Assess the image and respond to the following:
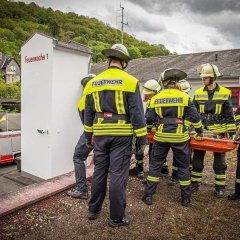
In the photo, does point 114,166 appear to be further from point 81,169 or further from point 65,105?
point 65,105

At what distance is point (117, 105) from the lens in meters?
3.13

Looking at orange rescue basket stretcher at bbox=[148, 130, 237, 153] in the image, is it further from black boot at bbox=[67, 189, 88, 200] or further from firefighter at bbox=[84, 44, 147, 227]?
black boot at bbox=[67, 189, 88, 200]

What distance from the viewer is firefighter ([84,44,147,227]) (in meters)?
3.12

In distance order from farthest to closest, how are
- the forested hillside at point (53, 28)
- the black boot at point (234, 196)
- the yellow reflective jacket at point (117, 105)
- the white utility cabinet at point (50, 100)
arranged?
the forested hillside at point (53, 28) < the white utility cabinet at point (50, 100) < the black boot at point (234, 196) < the yellow reflective jacket at point (117, 105)

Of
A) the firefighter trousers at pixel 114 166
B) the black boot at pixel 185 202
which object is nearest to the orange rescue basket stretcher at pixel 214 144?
the black boot at pixel 185 202

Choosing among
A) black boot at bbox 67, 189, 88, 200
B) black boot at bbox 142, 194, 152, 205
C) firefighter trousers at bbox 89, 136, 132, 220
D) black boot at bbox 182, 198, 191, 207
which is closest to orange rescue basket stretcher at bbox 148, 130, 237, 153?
black boot at bbox 182, 198, 191, 207

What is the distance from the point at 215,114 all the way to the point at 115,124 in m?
2.19

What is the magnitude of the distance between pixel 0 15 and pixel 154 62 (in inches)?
3132

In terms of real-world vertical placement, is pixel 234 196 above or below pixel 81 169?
below

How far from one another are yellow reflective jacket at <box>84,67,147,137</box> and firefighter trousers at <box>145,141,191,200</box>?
3.26 feet

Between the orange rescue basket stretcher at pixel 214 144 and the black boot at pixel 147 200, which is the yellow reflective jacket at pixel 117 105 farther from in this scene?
the orange rescue basket stretcher at pixel 214 144

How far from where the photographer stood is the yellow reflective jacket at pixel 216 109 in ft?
14.7

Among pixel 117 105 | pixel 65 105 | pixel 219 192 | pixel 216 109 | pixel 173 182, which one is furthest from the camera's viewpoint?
pixel 65 105

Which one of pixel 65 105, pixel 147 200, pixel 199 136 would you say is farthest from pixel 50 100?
pixel 199 136
